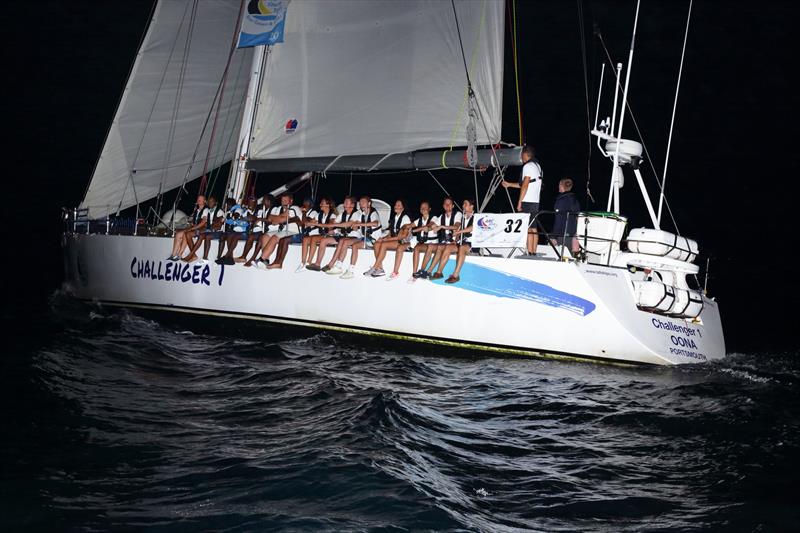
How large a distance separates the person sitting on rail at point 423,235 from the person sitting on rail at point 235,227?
9.52ft

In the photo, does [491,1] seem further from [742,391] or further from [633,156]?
[742,391]

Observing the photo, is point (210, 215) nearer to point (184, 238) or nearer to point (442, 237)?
point (184, 238)

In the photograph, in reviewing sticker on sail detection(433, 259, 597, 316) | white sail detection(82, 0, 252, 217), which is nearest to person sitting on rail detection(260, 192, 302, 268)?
sticker on sail detection(433, 259, 597, 316)

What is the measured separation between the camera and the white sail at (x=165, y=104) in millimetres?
17594

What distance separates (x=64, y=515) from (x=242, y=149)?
10776mm

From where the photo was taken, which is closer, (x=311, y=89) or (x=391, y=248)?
(x=391, y=248)

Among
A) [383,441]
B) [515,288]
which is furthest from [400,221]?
[383,441]

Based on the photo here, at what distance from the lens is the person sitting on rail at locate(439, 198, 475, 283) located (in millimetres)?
11977

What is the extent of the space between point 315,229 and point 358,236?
0.75 meters

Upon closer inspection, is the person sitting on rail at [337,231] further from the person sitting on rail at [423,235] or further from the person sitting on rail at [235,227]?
the person sitting on rail at [235,227]

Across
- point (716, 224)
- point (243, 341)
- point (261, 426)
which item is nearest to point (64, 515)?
point (261, 426)

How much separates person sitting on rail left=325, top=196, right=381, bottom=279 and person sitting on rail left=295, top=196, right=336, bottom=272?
347mm

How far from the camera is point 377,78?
1427cm

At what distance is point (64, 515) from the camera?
5801 millimetres
